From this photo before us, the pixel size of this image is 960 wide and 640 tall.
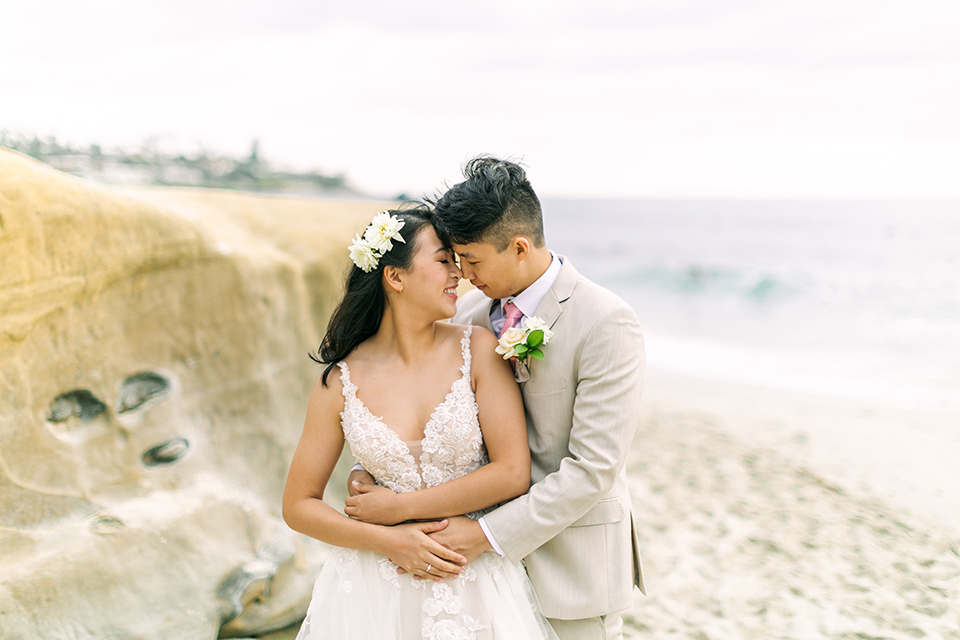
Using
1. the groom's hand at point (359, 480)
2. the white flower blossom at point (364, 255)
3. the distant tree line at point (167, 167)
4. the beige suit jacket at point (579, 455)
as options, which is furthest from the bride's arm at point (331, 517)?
the distant tree line at point (167, 167)

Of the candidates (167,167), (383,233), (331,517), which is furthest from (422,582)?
(167,167)

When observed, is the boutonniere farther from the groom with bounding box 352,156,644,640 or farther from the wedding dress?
the wedding dress

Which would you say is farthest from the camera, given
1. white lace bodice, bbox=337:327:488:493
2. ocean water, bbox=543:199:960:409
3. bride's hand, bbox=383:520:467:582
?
ocean water, bbox=543:199:960:409

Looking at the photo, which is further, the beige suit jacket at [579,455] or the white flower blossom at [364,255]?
the white flower blossom at [364,255]

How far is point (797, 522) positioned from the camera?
5531 mm

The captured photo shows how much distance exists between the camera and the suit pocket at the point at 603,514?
2.43 meters

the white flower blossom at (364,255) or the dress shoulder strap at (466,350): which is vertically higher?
the white flower blossom at (364,255)

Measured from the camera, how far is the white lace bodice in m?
2.32

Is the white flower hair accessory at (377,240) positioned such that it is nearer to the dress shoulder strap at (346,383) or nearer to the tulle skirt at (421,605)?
the dress shoulder strap at (346,383)

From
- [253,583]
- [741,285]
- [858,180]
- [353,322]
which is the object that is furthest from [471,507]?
[858,180]

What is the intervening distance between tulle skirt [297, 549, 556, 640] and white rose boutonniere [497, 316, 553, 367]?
0.75m

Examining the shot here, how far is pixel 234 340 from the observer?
12.3ft

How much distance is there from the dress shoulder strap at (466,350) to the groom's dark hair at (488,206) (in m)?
0.37

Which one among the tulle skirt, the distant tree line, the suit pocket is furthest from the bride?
the distant tree line
